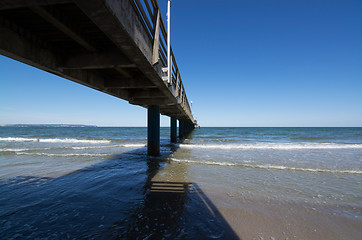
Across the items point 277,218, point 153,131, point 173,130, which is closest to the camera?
point 277,218

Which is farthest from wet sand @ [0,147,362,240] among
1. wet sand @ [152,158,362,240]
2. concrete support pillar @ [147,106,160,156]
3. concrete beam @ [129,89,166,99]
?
concrete support pillar @ [147,106,160,156]

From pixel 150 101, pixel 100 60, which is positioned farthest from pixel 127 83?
pixel 150 101

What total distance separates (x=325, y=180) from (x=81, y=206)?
8.06m

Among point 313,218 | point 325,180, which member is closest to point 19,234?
point 313,218

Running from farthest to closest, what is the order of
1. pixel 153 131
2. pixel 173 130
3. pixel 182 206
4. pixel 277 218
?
pixel 173 130
pixel 153 131
pixel 182 206
pixel 277 218

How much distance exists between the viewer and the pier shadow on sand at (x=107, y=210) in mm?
2896

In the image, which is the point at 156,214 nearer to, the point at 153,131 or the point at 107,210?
the point at 107,210

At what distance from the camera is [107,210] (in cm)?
363

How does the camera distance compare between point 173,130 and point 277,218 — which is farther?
point 173,130

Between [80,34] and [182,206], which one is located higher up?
[80,34]

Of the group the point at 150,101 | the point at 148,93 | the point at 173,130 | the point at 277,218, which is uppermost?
the point at 148,93

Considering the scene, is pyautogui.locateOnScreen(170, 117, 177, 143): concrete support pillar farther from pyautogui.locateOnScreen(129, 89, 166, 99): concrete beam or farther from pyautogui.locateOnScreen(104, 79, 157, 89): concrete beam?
pyautogui.locateOnScreen(104, 79, 157, 89): concrete beam

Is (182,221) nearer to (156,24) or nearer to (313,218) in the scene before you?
(313,218)

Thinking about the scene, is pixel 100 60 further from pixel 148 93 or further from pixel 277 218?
pixel 277 218
